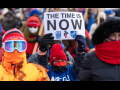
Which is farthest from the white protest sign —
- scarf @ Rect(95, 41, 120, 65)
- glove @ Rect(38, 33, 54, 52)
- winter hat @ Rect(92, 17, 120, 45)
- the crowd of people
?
scarf @ Rect(95, 41, 120, 65)

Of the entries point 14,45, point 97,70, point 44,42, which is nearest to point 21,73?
point 14,45

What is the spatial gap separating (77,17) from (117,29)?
1.82m

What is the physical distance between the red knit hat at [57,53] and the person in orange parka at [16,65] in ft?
3.31

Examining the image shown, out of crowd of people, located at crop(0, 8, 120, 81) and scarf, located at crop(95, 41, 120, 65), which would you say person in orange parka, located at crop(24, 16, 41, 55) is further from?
scarf, located at crop(95, 41, 120, 65)

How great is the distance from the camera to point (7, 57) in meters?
3.33

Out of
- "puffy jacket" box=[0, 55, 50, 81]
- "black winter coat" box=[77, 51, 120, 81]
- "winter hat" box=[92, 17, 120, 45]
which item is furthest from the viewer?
"puffy jacket" box=[0, 55, 50, 81]

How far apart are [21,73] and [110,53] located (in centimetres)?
→ 127

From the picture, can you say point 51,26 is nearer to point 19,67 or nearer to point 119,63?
point 19,67

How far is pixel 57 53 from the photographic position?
175 inches

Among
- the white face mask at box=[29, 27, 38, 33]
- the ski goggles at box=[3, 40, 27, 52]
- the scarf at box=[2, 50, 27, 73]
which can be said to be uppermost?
the white face mask at box=[29, 27, 38, 33]

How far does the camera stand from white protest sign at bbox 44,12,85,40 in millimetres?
4500

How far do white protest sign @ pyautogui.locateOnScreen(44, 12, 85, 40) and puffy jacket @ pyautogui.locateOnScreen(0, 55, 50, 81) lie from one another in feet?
4.18

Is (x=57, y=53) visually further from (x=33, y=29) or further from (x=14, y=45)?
(x=33, y=29)
